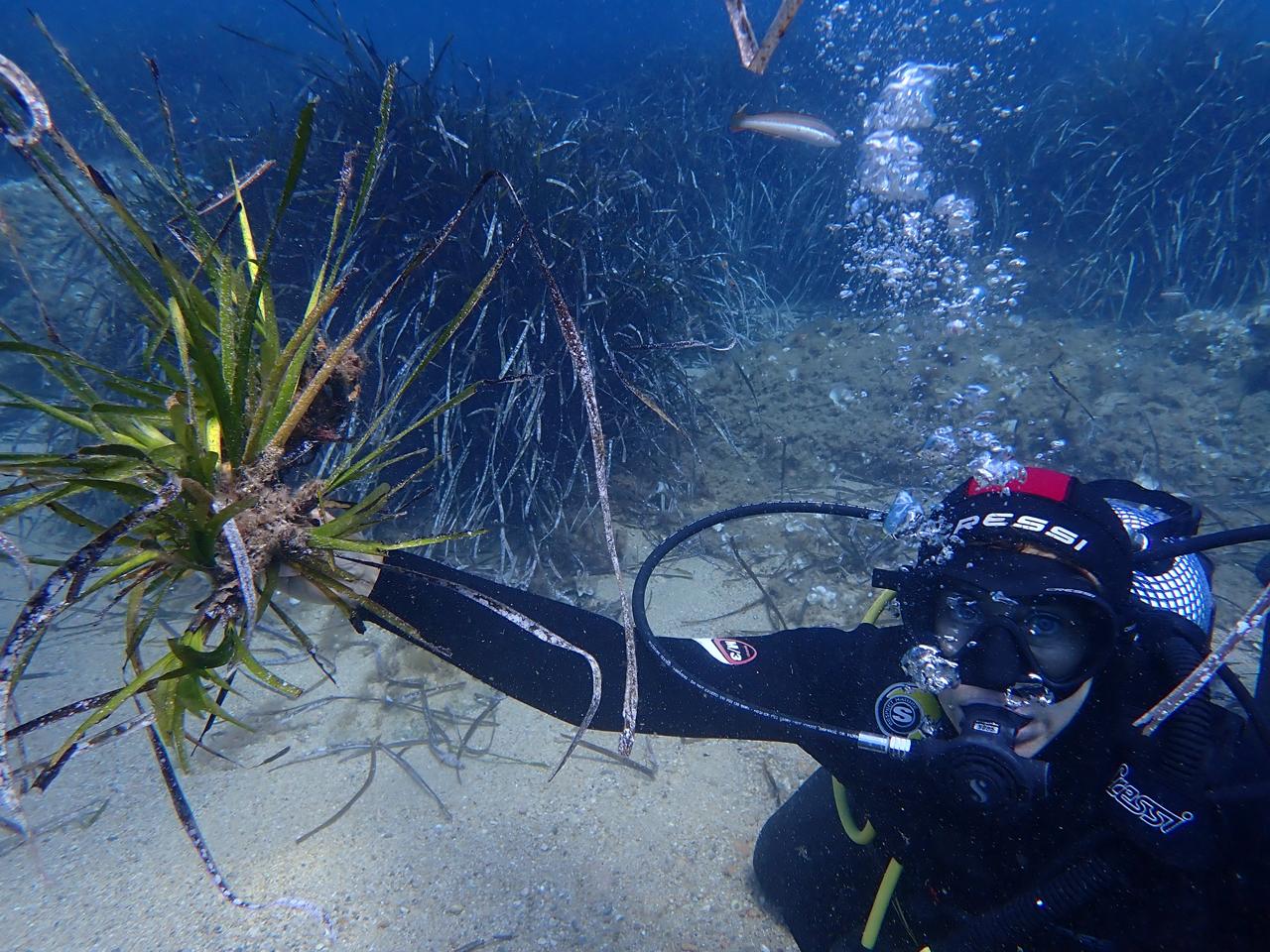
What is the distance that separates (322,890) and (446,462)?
2746mm

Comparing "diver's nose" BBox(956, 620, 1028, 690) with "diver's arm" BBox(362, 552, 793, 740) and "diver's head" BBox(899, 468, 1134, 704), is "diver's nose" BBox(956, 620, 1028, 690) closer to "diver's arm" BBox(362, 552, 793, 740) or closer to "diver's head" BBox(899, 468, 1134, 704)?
"diver's head" BBox(899, 468, 1134, 704)

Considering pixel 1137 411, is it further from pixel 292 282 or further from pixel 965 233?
pixel 292 282

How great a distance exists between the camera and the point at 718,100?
1092 cm

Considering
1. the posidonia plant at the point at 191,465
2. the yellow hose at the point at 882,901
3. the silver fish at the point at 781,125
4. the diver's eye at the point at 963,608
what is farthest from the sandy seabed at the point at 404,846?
the silver fish at the point at 781,125

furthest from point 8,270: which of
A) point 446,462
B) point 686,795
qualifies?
point 686,795

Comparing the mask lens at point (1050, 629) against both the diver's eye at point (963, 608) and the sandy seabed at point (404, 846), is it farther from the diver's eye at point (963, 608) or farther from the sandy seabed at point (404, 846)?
the sandy seabed at point (404, 846)

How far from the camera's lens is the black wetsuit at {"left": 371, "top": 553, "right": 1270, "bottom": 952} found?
5.33ft

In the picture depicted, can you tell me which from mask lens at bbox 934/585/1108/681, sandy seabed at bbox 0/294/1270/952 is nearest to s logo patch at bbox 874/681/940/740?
mask lens at bbox 934/585/1108/681

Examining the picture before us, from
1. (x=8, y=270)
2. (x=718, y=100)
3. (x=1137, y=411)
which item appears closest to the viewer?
(x=1137, y=411)

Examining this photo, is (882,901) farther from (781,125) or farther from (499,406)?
(781,125)

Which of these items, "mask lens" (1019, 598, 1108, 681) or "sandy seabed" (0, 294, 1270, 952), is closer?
"mask lens" (1019, 598, 1108, 681)

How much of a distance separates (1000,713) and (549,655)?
5.05 ft

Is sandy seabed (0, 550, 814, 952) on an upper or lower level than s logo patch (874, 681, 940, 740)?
lower

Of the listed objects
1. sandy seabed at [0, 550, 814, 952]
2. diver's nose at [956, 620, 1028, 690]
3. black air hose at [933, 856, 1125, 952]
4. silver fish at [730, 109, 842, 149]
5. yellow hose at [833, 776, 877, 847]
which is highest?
silver fish at [730, 109, 842, 149]
